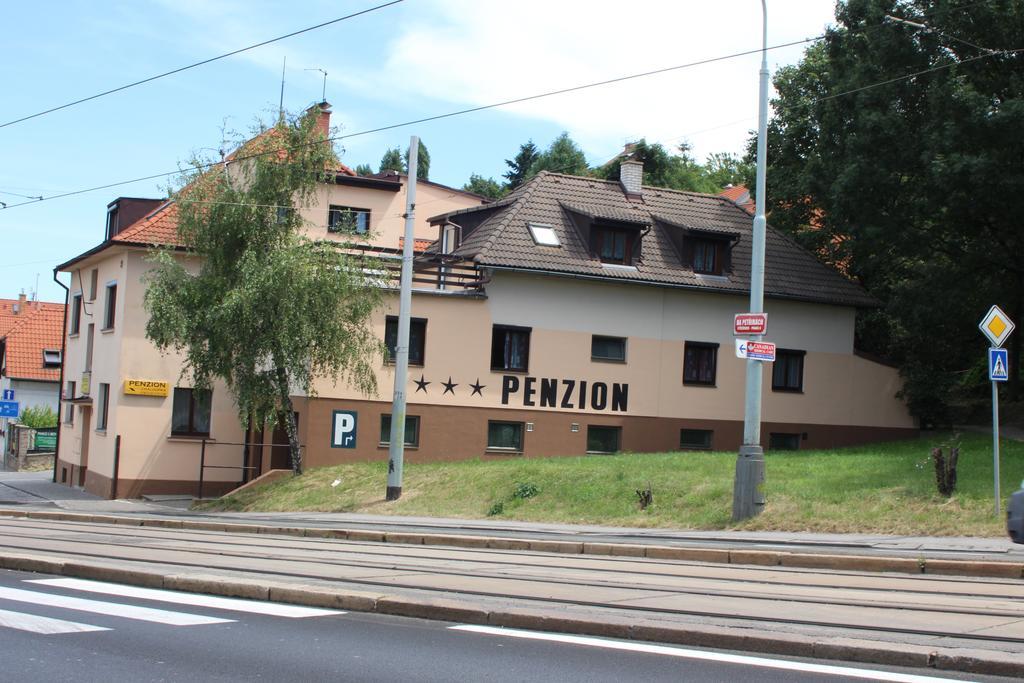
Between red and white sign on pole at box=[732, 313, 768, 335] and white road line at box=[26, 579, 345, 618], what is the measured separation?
10.8 m

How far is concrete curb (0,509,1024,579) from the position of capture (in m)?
12.6

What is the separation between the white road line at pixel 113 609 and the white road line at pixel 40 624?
1.56 ft

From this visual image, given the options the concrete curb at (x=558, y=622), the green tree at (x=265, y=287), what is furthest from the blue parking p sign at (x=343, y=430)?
the concrete curb at (x=558, y=622)

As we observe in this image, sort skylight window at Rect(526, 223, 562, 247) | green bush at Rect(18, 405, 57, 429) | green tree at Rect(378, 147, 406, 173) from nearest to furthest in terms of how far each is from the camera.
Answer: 1. skylight window at Rect(526, 223, 562, 247)
2. green bush at Rect(18, 405, 57, 429)
3. green tree at Rect(378, 147, 406, 173)

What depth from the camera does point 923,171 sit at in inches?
1216

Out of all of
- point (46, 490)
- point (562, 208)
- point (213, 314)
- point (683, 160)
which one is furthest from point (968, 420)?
point (683, 160)

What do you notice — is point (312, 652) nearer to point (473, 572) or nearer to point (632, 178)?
point (473, 572)

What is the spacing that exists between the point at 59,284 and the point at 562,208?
64.7ft

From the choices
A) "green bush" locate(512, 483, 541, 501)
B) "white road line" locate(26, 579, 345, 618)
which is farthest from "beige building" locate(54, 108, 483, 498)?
"white road line" locate(26, 579, 345, 618)

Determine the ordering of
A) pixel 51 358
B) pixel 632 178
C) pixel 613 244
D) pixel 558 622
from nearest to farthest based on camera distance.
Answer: pixel 558 622, pixel 613 244, pixel 632 178, pixel 51 358

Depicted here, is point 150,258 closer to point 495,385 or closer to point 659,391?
point 495,385

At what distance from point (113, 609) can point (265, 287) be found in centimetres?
1771

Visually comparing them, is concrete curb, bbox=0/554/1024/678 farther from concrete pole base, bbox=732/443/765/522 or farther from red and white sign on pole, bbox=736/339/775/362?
red and white sign on pole, bbox=736/339/775/362

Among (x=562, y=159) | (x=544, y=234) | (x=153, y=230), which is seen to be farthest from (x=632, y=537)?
(x=562, y=159)
